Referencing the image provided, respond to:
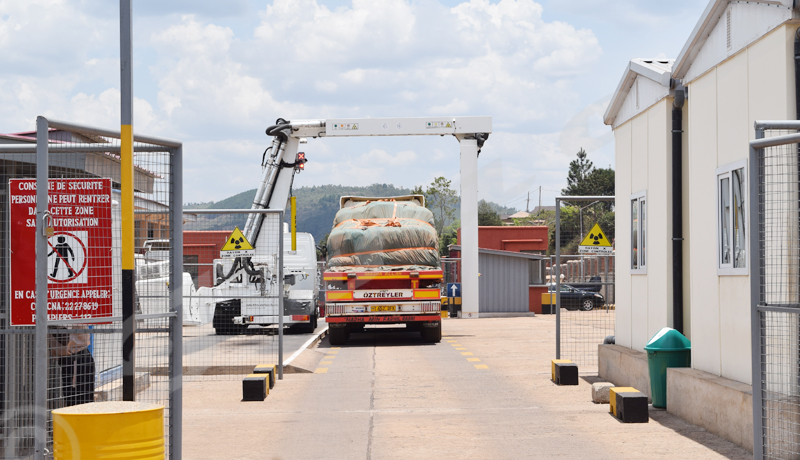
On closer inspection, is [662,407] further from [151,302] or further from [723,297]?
[151,302]

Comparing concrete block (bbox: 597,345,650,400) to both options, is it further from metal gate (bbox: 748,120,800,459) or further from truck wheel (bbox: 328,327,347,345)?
truck wheel (bbox: 328,327,347,345)

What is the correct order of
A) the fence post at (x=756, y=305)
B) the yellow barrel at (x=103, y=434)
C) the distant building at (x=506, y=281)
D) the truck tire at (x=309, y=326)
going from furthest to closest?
the distant building at (x=506, y=281)
the truck tire at (x=309, y=326)
the fence post at (x=756, y=305)
the yellow barrel at (x=103, y=434)

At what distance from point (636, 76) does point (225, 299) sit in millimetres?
7799

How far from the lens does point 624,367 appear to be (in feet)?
39.8

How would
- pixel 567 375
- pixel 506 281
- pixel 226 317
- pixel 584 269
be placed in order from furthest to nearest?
pixel 506 281 < pixel 584 269 < pixel 226 317 < pixel 567 375

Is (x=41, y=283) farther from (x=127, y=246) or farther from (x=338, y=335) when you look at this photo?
(x=338, y=335)

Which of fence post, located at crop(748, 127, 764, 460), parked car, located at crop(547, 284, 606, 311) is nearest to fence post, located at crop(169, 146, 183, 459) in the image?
fence post, located at crop(748, 127, 764, 460)

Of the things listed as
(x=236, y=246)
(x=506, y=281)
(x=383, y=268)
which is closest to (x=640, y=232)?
(x=236, y=246)

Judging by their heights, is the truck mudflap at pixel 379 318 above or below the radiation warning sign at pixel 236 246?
below

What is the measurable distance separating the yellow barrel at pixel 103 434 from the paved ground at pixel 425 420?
299cm

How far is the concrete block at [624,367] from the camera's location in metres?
11.1

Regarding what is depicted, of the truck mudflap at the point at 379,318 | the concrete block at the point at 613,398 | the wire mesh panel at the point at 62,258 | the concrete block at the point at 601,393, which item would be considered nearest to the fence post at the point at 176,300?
the wire mesh panel at the point at 62,258

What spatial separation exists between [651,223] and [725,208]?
280cm

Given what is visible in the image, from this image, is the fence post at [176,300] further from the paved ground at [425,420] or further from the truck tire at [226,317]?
A: the truck tire at [226,317]
